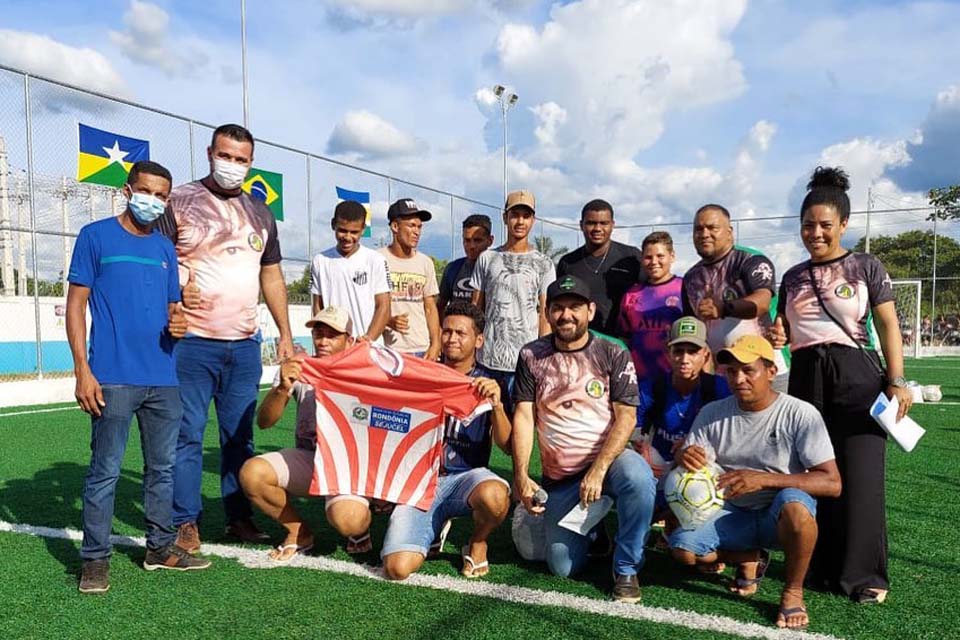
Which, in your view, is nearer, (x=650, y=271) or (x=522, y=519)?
(x=522, y=519)

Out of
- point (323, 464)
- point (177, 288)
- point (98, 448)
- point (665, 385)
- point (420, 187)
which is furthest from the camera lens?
point (420, 187)

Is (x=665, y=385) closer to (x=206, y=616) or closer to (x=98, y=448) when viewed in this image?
(x=206, y=616)

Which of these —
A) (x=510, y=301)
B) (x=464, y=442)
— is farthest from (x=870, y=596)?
(x=510, y=301)

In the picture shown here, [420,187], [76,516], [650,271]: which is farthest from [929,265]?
[76,516]

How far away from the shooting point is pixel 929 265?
31.7m

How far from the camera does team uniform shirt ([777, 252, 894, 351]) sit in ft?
12.4

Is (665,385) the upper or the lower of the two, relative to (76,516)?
upper

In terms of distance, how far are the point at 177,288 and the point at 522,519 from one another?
92.8 inches

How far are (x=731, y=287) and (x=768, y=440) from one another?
1.10 meters

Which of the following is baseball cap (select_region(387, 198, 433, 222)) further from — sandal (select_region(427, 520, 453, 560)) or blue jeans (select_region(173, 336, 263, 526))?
sandal (select_region(427, 520, 453, 560))

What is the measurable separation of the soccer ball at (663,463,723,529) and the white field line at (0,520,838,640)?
0.47 meters

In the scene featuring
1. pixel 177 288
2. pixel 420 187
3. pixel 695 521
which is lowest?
pixel 695 521

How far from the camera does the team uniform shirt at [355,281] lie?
538 cm

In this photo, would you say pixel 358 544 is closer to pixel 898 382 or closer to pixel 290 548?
pixel 290 548
